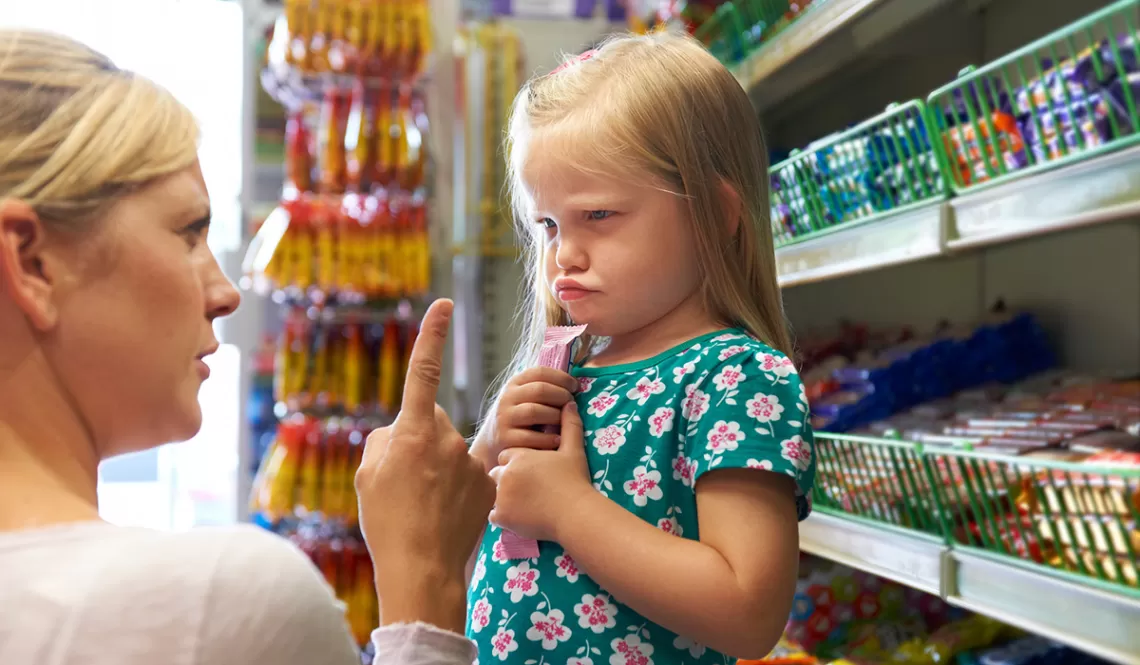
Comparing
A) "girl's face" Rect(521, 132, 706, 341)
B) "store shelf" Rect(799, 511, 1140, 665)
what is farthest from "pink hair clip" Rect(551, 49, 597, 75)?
"store shelf" Rect(799, 511, 1140, 665)

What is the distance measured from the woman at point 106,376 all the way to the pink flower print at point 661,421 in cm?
46

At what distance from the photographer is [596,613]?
102 centimetres

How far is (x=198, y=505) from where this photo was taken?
275 inches

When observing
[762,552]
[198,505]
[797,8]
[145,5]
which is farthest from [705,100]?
[198,505]

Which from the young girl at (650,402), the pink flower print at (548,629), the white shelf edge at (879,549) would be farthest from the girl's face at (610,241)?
the white shelf edge at (879,549)

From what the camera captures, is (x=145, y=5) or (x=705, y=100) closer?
(x=705, y=100)

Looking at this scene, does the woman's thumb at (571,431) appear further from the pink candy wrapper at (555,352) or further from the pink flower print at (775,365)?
the pink flower print at (775,365)

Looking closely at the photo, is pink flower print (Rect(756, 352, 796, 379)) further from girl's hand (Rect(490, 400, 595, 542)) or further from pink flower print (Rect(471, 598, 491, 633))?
pink flower print (Rect(471, 598, 491, 633))

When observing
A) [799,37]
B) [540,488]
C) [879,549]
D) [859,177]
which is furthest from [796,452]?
[799,37]

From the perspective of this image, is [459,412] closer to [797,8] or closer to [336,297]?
[336,297]

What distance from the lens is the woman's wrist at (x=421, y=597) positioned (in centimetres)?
83

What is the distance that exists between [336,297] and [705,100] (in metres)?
2.48

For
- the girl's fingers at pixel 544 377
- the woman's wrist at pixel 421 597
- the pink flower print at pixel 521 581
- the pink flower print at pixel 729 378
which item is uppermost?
the pink flower print at pixel 729 378

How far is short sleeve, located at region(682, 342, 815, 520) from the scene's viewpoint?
0.96 meters
